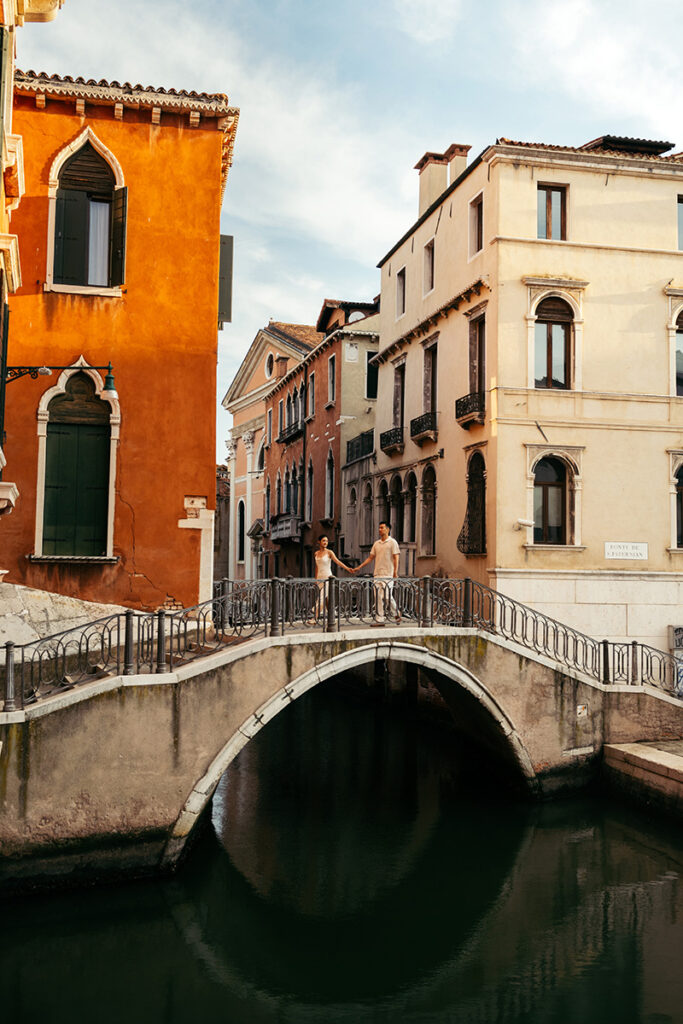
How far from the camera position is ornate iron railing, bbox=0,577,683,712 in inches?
412

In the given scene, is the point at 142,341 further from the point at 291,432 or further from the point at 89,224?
the point at 291,432

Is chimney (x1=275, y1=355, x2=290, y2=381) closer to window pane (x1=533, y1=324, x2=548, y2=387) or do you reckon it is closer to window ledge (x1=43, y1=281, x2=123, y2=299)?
window pane (x1=533, y1=324, x2=548, y2=387)

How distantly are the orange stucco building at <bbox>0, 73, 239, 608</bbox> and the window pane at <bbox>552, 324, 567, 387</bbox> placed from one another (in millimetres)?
7054

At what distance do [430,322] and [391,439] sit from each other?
3.35 meters

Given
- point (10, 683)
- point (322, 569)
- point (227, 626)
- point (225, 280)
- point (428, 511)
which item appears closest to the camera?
point (10, 683)

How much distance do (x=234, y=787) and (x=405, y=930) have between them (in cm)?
567

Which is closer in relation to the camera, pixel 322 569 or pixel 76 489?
pixel 76 489

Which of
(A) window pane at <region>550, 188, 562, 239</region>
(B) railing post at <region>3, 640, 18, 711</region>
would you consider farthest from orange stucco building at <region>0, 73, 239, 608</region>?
(A) window pane at <region>550, 188, 562, 239</region>

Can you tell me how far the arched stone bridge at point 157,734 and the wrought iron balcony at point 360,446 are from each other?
1249cm

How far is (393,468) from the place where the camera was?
77.0 ft

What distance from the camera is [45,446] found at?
12914 millimetres

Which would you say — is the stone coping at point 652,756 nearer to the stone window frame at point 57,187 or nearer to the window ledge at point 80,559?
the window ledge at point 80,559

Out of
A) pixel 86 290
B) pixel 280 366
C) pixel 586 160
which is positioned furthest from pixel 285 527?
pixel 86 290

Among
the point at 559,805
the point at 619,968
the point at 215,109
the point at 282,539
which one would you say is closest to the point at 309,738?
the point at 559,805
